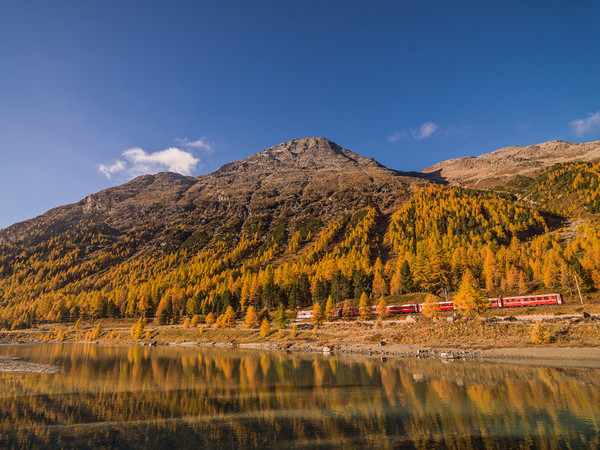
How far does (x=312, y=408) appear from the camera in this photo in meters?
28.8

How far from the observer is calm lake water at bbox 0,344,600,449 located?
69.6 feet

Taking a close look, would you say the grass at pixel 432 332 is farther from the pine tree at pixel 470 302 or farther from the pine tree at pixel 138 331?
the pine tree at pixel 470 302

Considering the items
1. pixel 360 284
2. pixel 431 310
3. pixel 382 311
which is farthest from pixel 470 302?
pixel 360 284

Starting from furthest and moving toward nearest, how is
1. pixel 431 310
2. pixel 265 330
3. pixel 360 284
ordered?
pixel 360 284, pixel 265 330, pixel 431 310

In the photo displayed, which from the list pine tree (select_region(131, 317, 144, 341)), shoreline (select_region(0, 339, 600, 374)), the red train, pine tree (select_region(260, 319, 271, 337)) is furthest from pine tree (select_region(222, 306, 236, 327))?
pine tree (select_region(131, 317, 144, 341))

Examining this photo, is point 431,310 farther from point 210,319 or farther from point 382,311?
point 210,319

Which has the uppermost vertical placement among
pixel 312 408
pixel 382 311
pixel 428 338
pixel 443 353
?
pixel 312 408

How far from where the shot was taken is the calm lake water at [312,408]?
835 inches

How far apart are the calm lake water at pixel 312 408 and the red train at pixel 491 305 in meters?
33.5

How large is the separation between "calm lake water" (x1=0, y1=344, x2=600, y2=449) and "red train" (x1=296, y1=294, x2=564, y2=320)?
33458 mm

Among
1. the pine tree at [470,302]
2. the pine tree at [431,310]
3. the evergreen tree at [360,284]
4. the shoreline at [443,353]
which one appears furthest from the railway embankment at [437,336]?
the evergreen tree at [360,284]

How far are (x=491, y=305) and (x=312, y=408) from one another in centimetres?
6897

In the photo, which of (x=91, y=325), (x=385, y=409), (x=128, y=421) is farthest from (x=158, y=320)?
(x=385, y=409)

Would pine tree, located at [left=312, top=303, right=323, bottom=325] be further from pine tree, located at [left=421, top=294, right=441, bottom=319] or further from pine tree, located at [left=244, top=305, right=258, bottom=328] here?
pine tree, located at [left=421, top=294, right=441, bottom=319]
